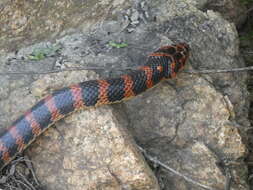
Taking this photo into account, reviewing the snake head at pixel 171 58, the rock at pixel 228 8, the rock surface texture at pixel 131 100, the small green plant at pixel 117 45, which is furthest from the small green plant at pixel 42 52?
the rock at pixel 228 8

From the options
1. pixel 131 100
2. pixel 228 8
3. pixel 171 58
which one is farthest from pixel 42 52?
pixel 228 8

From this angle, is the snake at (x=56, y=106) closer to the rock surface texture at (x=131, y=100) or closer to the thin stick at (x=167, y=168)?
the rock surface texture at (x=131, y=100)

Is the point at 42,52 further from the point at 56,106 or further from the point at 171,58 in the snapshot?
the point at 171,58

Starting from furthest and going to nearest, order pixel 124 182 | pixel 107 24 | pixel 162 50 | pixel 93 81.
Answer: pixel 107 24 < pixel 162 50 < pixel 93 81 < pixel 124 182

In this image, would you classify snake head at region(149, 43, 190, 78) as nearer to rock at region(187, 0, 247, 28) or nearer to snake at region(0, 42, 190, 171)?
snake at region(0, 42, 190, 171)

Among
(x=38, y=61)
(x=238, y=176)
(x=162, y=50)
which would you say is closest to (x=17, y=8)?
(x=38, y=61)

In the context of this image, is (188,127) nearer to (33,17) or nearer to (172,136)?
(172,136)

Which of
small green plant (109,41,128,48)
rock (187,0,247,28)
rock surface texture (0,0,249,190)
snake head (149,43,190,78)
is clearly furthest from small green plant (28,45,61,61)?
rock (187,0,247,28)
